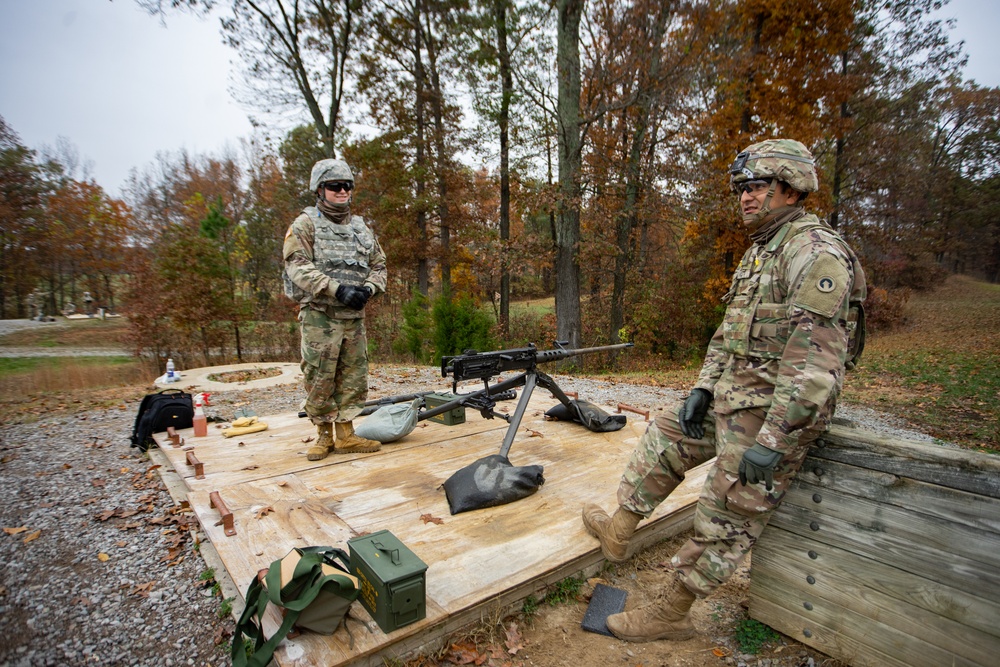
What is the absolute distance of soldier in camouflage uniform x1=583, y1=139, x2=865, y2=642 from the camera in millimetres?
2113

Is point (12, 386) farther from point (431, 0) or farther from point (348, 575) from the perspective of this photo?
point (431, 0)

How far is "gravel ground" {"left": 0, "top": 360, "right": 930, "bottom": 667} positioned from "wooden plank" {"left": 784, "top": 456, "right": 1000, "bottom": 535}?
9.61 feet

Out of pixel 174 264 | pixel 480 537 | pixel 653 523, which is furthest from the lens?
pixel 174 264

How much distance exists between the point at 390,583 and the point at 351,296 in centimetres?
246

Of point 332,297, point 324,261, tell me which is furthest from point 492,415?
point 324,261

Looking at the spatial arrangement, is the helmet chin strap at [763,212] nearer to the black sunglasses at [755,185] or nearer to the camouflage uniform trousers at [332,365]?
the black sunglasses at [755,185]

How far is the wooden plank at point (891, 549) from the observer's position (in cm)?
196

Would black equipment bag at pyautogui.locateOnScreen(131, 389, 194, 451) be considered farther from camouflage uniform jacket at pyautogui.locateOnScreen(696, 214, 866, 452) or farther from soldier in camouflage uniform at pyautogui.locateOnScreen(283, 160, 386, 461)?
camouflage uniform jacket at pyautogui.locateOnScreen(696, 214, 866, 452)

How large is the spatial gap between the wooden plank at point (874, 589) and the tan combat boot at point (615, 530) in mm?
638

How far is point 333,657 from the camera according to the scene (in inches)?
82.2

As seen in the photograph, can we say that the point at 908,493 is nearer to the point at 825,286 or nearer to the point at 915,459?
the point at 915,459

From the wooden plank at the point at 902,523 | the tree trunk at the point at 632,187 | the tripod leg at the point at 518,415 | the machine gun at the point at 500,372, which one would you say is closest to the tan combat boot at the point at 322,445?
the machine gun at the point at 500,372

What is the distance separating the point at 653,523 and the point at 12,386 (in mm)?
12961

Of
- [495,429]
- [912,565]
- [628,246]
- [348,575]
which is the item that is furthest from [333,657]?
[628,246]
